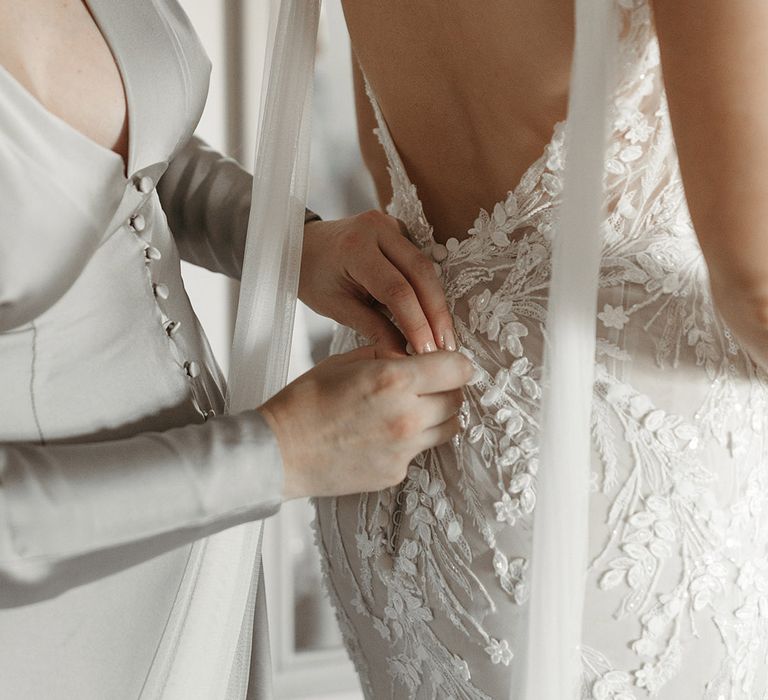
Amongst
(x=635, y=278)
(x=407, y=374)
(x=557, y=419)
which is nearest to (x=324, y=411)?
(x=407, y=374)

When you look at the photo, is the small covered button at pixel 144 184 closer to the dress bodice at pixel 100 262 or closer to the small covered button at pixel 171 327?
the dress bodice at pixel 100 262

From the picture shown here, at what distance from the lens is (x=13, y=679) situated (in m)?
0.71

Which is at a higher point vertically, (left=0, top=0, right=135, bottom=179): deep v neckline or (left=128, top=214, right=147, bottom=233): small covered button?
(left=0, top=0, right=135, bottom=179): deep v neckline

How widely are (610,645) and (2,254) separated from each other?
56 centimetres

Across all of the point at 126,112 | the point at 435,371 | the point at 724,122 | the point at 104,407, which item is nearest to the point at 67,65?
the point at 126,112

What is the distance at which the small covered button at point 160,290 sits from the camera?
80 centimetres

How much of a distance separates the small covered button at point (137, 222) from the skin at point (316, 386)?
67mm

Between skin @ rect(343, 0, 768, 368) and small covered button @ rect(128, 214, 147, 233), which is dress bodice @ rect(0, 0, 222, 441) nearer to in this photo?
small covered button @ rect(128, 214, 147, 233)

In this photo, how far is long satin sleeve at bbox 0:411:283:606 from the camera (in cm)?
63

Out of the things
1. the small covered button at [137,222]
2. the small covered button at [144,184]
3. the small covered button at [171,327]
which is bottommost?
the small covered button at [171,327]

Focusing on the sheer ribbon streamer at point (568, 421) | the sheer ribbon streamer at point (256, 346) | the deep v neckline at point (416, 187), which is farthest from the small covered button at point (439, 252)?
the sheer ribbon streamer at point (568, 421)

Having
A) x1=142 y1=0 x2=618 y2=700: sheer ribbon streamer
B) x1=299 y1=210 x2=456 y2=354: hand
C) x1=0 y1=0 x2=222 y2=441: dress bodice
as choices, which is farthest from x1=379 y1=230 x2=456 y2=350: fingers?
x1=0 y1=0 x2=222 y2=441: dress bodice

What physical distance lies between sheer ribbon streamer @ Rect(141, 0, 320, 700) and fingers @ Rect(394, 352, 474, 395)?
16 cm

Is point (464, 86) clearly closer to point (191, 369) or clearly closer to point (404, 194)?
point (404, 194)
